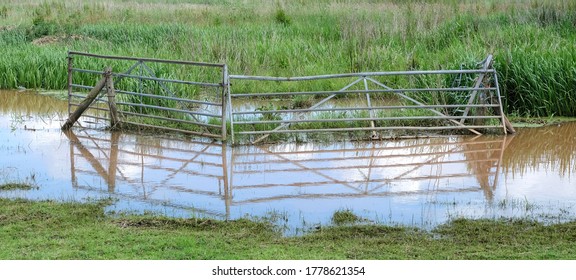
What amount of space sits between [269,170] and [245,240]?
3276 millimetres

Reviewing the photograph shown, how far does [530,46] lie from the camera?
17.3 meters

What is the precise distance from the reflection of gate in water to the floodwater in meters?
0.01

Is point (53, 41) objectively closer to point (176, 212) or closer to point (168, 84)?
point (168, 84)

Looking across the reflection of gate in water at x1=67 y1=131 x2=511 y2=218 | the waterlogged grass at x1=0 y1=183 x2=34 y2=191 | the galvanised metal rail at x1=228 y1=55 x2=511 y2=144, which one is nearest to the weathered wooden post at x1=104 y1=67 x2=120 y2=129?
the reflection of gate in water at x1=67 y1=131 x2=511 y2=218

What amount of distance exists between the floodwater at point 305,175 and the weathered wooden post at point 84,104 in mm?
212

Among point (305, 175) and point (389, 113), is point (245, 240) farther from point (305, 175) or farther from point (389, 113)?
point (389, 113)

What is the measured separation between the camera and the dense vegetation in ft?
49.4

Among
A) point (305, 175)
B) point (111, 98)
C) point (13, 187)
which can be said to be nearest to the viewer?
point (13, 187)

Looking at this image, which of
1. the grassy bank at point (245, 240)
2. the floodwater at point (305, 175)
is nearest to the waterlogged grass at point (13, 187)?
the floodwater at point (305, 175)

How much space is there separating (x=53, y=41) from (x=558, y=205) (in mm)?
16580

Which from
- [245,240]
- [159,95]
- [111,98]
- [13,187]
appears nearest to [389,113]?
[159,95]

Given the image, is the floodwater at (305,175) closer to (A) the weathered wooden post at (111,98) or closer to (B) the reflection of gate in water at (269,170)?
(B) the reflection of gate in water at (269,170)

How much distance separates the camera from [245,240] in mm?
7902

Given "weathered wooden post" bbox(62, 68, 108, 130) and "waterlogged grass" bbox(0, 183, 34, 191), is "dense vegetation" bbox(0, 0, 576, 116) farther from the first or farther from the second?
"waterlogged grass" bbox(0, 183, 34, 191)
